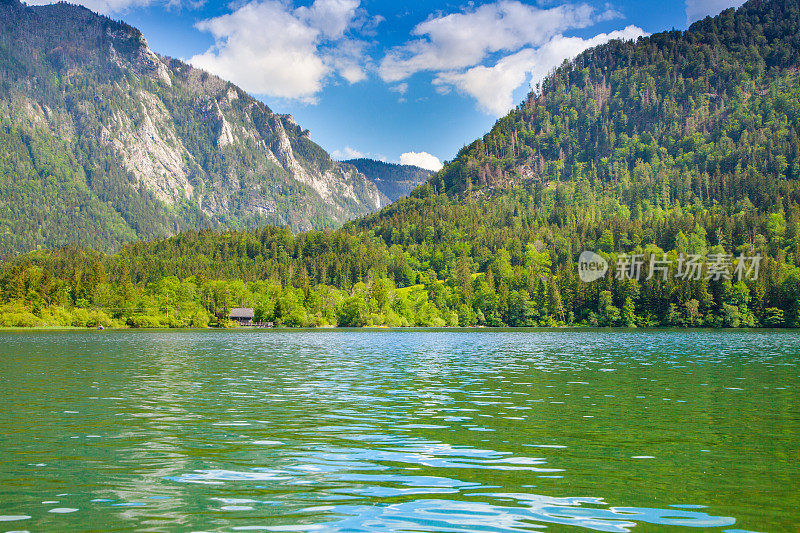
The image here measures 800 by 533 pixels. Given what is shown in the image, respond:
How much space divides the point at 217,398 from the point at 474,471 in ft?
64.1

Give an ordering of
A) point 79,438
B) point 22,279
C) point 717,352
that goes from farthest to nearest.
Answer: point 22,279 < point 717,352 < point 79,438

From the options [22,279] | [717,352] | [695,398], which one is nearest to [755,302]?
[717,352]

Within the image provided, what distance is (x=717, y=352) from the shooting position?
69000 mm

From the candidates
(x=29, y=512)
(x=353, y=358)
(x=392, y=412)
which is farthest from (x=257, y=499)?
(x=353, y=358)

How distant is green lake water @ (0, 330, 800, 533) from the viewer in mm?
12688

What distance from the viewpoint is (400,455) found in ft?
61.1

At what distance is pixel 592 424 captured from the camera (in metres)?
24.1

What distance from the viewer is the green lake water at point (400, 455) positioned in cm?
1269

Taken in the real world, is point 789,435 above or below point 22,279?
below

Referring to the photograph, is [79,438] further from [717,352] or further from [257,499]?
[717,352]

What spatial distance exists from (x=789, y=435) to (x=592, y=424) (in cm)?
653

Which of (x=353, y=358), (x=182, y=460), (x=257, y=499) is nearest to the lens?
(x=257, y=499)

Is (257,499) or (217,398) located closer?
(257,499)

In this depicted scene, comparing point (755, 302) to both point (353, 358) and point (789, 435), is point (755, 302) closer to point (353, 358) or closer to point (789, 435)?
point (353, 358)
